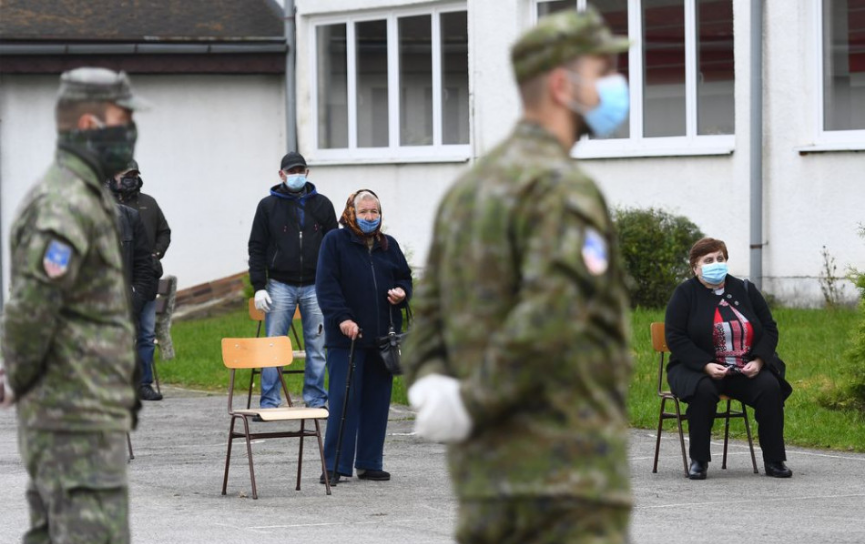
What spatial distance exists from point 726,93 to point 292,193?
742cm

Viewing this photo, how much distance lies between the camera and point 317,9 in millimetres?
22781

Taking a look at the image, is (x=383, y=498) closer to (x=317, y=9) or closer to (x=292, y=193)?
(x=292, y=193)

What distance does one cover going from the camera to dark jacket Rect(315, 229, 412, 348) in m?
10.1

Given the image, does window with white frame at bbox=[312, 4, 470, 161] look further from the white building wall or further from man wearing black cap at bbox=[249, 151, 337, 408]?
man wearing black cap at bbox=[249, 151, 337, 408]

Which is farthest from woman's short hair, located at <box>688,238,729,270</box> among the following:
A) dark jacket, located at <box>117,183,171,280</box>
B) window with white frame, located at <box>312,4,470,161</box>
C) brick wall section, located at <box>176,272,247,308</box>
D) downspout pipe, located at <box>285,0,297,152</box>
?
downspout pipe, located at <box>285,0,297,152</box>

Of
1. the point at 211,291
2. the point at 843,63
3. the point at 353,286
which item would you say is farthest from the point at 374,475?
the point at 211,291

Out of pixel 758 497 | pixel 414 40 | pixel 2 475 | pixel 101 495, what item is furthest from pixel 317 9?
pixel 101 495

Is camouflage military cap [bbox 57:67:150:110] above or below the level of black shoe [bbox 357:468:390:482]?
above

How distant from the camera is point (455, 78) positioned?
2208 centimetres

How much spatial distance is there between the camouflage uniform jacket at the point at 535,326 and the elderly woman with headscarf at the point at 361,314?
6.29 metres

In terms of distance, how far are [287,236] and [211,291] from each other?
370 inches

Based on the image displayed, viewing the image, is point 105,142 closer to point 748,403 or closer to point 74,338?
point 74,338

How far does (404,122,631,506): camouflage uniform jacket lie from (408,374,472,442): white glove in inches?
1.0

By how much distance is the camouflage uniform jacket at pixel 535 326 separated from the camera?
366 cm
